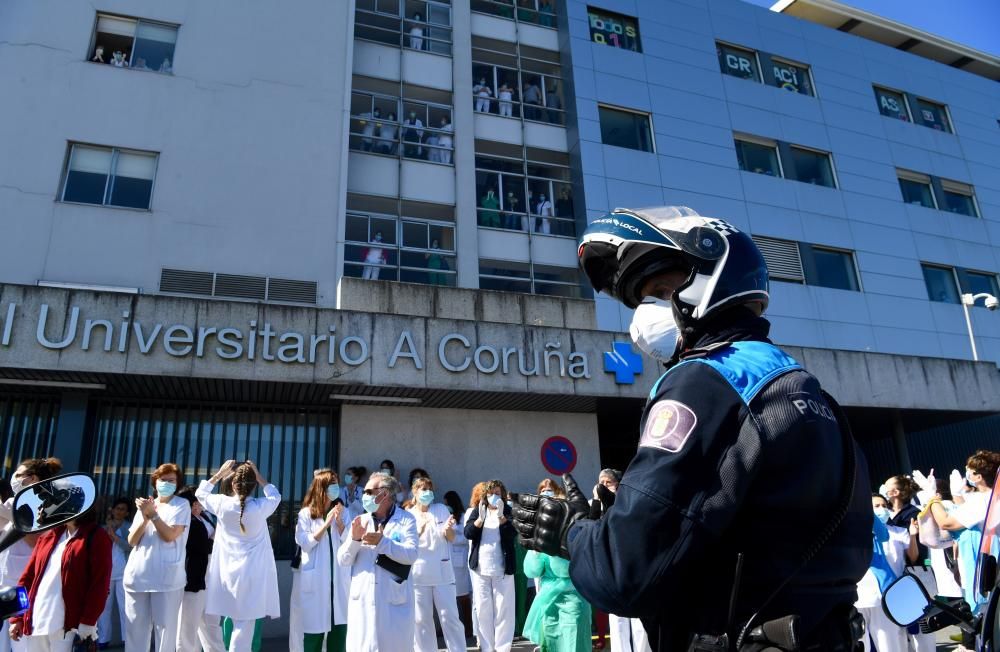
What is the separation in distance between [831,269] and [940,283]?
4311 mm

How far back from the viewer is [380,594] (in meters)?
7.07

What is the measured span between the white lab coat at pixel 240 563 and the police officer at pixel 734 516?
6471 millimetres

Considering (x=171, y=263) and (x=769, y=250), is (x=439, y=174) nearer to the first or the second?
(x=171, y=263)

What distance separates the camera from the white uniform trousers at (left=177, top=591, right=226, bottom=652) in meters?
8.11

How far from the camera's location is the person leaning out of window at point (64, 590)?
5895 millimetres

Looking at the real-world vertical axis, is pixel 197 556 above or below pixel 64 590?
above

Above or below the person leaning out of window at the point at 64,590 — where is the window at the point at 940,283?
above

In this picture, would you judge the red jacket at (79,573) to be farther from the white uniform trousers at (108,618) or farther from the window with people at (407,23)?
the window with people at (407,23)

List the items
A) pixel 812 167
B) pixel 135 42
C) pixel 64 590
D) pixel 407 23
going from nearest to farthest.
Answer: pixel 64 590 < pixel 135 42 < pixel 407 23 < pixel 812 167

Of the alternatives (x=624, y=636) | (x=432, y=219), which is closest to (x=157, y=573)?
(x=624, y=636)

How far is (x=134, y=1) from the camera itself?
16328mm

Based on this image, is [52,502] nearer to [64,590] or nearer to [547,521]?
[547,521]

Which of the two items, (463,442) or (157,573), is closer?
(157,573)

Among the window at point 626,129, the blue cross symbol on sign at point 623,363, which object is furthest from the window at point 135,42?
the blue cross symbol on sign at point 623,363
